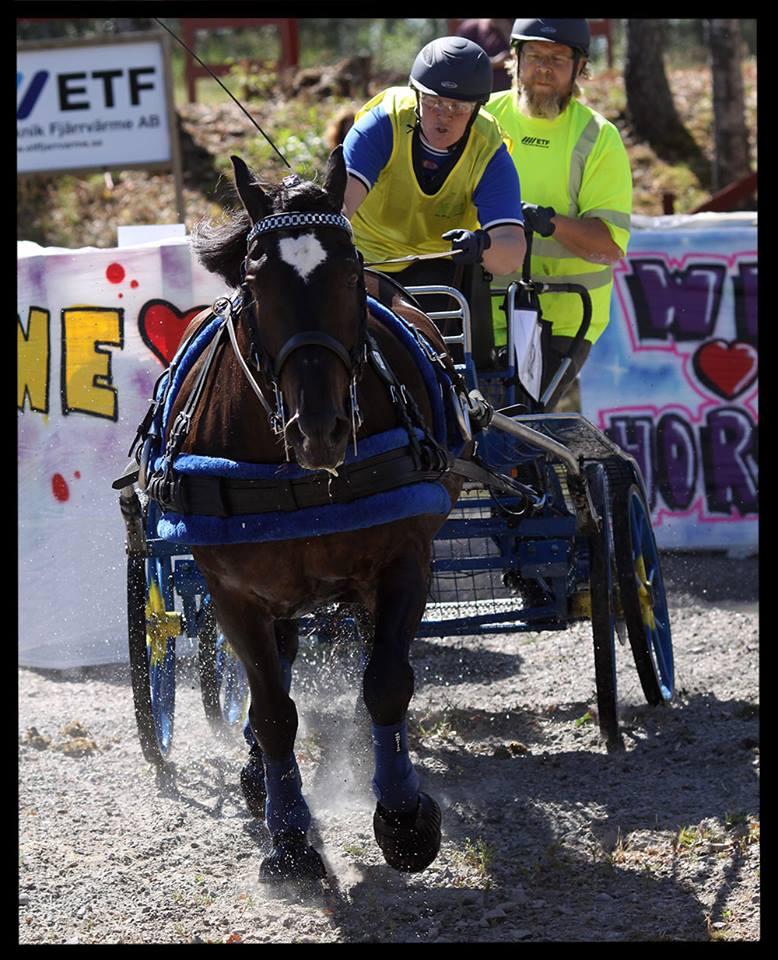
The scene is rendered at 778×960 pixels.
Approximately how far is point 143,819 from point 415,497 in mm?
1822

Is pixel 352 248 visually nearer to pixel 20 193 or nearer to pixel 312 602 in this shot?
pixel 312 602

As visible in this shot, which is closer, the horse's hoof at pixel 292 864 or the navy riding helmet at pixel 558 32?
the horse's hoof at pixel 292 864

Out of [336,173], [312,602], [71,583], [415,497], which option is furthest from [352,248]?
[71,583]

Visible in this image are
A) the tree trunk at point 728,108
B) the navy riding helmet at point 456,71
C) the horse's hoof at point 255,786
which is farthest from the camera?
the tree trunk at point 728,108

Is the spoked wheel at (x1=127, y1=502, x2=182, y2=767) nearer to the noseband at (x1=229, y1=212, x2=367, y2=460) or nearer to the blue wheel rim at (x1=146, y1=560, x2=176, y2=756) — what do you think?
the blue wheel rim at (x1=146, y1=560, x2=176, y2=756)

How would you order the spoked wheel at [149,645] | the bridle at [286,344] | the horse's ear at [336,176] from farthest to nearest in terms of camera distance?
the spoked wheel at [149,645], the horse's ear at [336,176], the bridle at [286,344]

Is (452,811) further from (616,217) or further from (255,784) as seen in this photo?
(616,217)

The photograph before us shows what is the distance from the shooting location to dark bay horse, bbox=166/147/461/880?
11.9 ft

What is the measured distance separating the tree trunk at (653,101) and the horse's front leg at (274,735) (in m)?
12.2

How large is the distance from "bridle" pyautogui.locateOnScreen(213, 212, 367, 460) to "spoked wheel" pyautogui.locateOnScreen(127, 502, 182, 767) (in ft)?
5.42

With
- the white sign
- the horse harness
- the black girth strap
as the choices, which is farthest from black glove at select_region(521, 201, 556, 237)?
the white sign

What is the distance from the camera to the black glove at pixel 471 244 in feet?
16.6

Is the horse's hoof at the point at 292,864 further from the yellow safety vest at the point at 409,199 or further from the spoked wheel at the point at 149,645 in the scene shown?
the yellow safety vest at the point at 409,199

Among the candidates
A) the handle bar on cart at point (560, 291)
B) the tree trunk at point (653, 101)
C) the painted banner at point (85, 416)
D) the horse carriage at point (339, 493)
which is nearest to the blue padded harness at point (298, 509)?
the horse carriage at point (339, 493)
